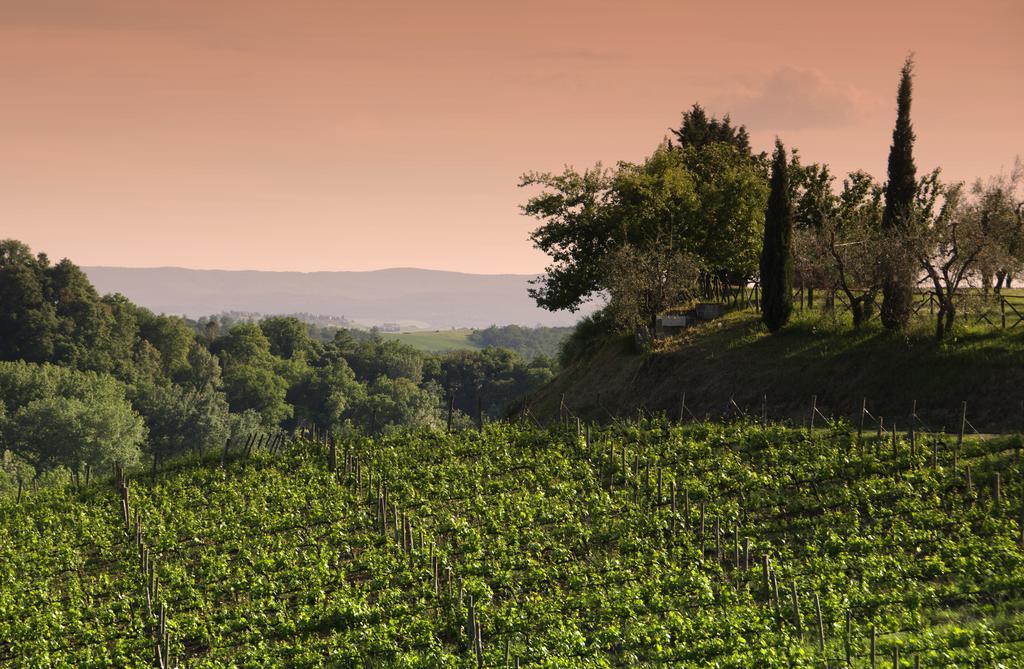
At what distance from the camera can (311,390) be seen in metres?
136

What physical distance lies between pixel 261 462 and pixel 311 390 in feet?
327

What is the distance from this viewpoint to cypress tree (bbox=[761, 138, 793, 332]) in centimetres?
4412

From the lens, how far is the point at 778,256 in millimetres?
44875

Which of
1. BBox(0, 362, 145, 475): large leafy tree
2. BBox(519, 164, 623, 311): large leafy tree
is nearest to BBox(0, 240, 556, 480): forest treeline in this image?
BBox(0, 362, 145, 475): large leafy tree

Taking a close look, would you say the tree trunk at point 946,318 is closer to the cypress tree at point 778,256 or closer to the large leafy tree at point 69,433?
the cypress tree at point 778,256

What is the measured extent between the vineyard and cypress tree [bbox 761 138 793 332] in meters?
10.7

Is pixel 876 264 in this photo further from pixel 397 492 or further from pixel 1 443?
pixel 1 443

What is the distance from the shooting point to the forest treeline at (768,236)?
3778 centimetres

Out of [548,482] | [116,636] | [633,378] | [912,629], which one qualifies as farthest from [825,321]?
[116,636]

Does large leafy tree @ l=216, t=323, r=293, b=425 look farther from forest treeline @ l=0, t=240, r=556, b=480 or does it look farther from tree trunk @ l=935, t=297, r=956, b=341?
tree trunk @ l=935, t=297, r=956, b=341

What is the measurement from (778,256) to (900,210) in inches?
246

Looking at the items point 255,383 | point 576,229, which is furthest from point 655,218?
point 255,383

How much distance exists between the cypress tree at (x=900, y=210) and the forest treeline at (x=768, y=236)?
55 millimetres

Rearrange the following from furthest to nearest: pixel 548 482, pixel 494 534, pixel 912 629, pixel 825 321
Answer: pixel 825 321
pixel 548 482
pixel 494 534
pixel 912 629
